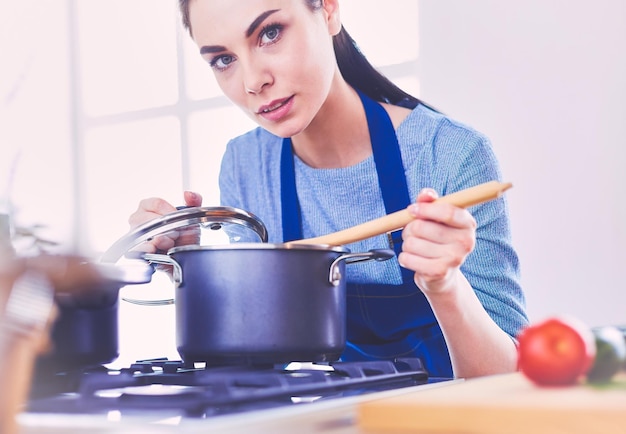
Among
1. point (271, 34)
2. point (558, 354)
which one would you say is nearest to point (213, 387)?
point (558, 354)

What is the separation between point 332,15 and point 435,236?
697mm

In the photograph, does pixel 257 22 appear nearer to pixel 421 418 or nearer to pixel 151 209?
pixel 151 209

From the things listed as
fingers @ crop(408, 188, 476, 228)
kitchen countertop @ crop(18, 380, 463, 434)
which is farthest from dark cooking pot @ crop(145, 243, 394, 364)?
kitchen countertop @ crop(18, 380, 463, 434)

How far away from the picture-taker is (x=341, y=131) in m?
1.56

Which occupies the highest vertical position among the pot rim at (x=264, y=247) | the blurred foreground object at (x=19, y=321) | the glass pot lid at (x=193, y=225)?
the glass pot lid at (x=193, y=225)

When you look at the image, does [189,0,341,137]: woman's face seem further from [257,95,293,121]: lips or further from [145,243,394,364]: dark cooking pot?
[145,243,394,364]: dark cooking pot

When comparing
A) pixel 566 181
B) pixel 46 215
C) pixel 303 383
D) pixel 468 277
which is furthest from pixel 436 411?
pixel 46 215

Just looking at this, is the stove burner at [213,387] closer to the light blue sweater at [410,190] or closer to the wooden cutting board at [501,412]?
the wooden cutting board at [501,412]

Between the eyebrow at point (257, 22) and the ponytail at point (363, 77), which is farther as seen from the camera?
the ponytail at point (363, 77)

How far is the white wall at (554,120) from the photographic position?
2260 mm

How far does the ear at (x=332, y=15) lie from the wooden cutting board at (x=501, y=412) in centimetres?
97

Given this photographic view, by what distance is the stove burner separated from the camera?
569 mm

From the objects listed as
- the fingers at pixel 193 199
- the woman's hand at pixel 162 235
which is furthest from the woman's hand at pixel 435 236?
the fingers at pixel 193 199

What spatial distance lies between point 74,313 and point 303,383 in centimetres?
23
